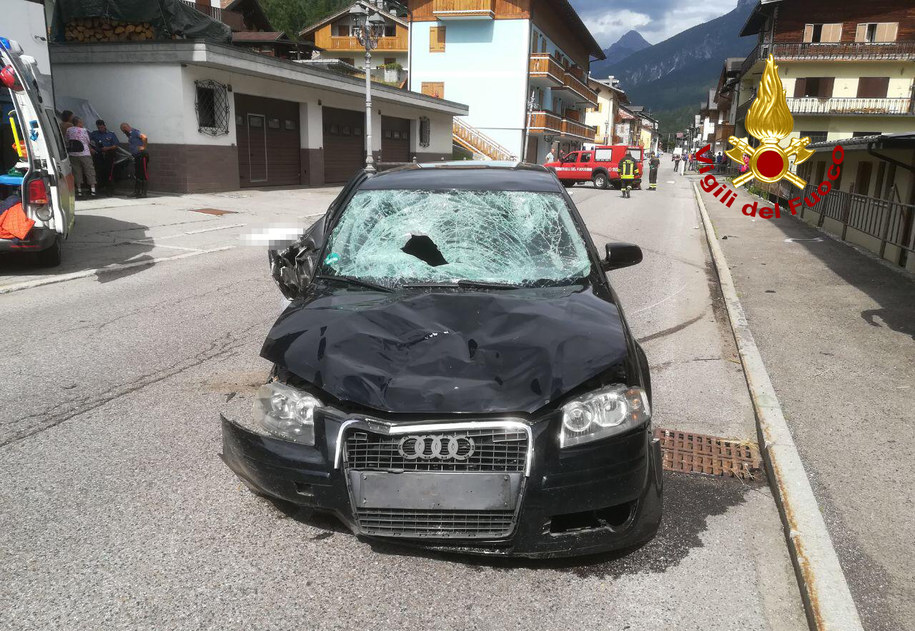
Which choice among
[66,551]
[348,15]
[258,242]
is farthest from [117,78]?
[348,15]

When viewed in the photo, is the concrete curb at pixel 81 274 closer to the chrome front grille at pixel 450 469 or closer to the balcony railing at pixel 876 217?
the chrome front grille at pixel 450 469

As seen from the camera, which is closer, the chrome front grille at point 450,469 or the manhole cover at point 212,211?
the chrome front grille at point 450,469

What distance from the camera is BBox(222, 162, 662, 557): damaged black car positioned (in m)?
2.58

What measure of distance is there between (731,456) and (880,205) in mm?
9595

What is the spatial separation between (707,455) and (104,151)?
684 inches

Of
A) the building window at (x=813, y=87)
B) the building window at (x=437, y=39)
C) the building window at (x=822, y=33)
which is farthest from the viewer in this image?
the building window at (x=813, y=87)

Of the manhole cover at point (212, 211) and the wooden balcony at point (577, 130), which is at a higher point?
the wooden balcony at point (577, 130)

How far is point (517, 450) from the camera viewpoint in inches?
101

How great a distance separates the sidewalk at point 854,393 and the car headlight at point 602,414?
3.80 feet

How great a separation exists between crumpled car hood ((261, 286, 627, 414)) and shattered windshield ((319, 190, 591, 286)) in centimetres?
32

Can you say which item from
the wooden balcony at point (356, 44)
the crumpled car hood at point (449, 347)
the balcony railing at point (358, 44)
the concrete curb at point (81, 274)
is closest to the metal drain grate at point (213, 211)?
the concrete curb at point (81, 274)

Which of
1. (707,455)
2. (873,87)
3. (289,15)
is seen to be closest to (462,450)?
(707,455)

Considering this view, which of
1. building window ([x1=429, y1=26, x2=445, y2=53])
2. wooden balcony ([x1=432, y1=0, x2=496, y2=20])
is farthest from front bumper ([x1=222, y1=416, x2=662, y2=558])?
building window ([x1=429, y1=26, x2=445, y2=53])

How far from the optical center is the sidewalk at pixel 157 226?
32.2 ft
